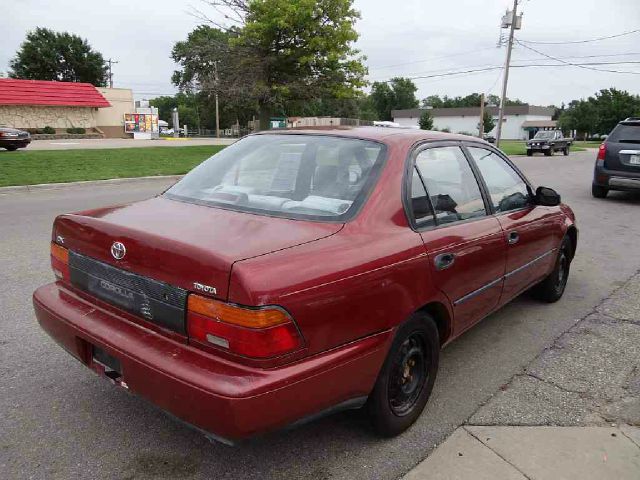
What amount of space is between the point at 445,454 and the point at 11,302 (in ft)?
11.9

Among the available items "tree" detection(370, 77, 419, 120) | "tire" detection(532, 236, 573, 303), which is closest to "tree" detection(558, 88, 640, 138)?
"tree" detection(370, 77, 419, 120)

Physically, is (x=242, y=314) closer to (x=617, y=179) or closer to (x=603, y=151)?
(x=617, y=179)

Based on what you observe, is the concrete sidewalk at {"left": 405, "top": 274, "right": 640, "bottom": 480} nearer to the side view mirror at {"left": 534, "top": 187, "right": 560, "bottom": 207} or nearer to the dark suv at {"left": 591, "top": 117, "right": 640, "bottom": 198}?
the side view mirror at {"left": 534, "top": 187, "right": 560, "bottom": 207}

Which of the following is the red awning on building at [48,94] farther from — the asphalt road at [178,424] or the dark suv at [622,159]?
the asphalt road at [178,424]

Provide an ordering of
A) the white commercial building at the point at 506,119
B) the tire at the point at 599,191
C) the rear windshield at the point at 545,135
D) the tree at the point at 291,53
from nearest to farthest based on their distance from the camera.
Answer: the tire at the point at 599,191 < the tree at the point at 291,53 < the rear windshield at the point at 545,135 < the white commercial building at the point at 506,119

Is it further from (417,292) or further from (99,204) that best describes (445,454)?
(99,204)

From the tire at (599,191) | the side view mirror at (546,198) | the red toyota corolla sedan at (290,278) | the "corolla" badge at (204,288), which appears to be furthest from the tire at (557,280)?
the tire at (599,191)

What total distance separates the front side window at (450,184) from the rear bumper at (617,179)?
9219mm

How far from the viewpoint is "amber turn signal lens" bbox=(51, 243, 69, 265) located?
282 cm

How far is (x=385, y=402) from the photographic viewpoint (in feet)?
8.43

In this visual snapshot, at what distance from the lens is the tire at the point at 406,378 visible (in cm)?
254

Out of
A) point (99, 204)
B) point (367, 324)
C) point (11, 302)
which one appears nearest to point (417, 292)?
point (367, 324)

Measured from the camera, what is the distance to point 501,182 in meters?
3.79

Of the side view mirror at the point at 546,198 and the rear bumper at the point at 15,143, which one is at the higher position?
the side view mirror at the point at 546,198
